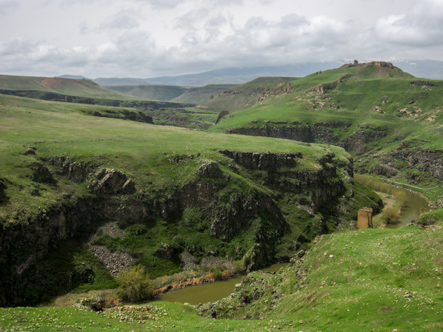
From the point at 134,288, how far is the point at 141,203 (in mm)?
27679

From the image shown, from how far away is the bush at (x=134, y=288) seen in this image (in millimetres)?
74688

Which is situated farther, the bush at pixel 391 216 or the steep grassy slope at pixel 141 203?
the bush at pixel 391 216

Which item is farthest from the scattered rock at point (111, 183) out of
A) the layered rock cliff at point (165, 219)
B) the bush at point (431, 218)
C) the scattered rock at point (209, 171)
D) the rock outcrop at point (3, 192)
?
the bush at point (431, 218)

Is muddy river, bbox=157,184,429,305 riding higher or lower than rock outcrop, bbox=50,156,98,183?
lower

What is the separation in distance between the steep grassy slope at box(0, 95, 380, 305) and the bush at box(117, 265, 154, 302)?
5.02 meters

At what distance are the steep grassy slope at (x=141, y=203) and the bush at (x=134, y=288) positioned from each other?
5015 millimetres

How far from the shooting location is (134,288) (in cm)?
7488

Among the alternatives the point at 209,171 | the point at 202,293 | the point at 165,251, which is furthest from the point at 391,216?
the point at 165,251

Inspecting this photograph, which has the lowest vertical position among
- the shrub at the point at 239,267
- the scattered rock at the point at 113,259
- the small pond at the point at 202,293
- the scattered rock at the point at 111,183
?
the small pond at the point at 202,293

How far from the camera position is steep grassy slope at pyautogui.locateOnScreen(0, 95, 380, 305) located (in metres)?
75.6

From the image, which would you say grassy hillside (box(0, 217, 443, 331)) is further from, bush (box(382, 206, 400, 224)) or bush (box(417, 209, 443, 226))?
bush (box(382, 206, 400, 224))

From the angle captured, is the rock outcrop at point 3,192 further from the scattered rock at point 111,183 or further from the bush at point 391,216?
the bush at point 391,216

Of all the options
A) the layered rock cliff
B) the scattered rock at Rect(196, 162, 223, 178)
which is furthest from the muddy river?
the scattered rock at Rect(196, 162, 223, 178)

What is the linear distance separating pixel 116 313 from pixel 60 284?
34235mm
